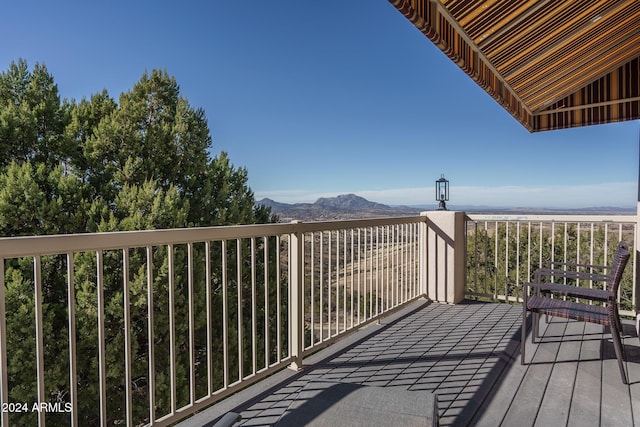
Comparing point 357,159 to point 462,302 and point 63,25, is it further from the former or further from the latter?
point 462,302

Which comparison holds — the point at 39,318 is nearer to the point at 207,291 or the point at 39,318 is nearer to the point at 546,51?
the point at 207,291

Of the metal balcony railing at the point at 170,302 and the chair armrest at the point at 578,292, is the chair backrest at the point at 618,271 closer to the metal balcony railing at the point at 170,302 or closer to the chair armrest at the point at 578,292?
the chair armrest at the point at 578,292

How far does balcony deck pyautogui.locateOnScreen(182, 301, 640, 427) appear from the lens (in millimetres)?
2271

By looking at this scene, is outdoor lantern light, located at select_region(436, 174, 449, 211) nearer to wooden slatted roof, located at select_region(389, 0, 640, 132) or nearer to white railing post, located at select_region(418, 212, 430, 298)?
white railing post, located at select_region(418, 212, 430, 298)

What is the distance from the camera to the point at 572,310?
2.82 meters

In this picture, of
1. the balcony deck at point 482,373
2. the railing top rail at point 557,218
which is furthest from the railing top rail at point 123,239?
the railing top rail at point 557,218

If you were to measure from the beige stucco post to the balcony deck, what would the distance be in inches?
31.4

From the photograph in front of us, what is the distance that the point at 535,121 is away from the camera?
5.01 metres

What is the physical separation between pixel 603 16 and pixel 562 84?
47.8 inches

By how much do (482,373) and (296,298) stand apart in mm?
1455

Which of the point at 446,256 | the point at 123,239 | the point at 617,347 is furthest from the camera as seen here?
the point at 446,256

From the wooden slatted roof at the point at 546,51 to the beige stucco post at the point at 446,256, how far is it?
1.45m

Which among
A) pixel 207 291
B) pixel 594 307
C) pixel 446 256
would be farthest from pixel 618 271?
pixel 207 291

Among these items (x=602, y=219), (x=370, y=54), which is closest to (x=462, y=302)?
(x=602, y=219)
